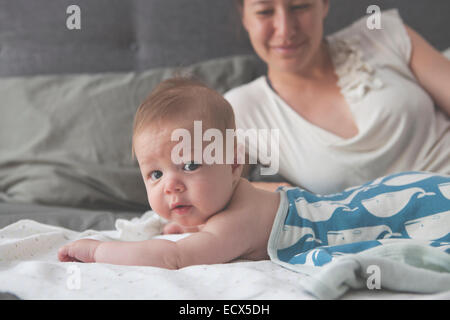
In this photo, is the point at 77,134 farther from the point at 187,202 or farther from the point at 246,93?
the point at 187,202

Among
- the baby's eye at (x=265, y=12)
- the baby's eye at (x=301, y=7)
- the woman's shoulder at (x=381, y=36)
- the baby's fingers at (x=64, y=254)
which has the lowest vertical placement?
the baby's fingers at (x=64, y=254)

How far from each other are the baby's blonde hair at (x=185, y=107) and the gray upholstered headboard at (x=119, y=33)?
84cm

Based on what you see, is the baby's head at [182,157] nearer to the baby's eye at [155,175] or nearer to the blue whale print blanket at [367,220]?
the baby's eye at [155,175]

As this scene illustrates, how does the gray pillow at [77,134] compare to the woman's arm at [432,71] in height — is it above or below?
below

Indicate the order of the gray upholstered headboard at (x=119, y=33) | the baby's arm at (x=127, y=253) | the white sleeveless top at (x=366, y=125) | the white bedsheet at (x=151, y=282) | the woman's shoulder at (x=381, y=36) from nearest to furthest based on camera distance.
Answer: the white bedsheet at (x=151, y=282) → the baby's arm at (x=127, y=253) → the white sleeveless top at (x=366, y=125) → the woman's shoulder at (x=381, y=36) → the gray upholstered headboard at (x=119, y=33)

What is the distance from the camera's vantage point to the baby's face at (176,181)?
82 centimetres

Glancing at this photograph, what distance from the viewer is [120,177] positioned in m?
1.34

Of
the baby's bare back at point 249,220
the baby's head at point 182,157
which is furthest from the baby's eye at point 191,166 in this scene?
the baby's bare back at point 249,220

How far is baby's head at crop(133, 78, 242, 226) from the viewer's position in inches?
32.5

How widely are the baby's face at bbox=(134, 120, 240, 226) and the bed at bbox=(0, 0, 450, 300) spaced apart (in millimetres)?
101

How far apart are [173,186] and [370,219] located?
1.26ft

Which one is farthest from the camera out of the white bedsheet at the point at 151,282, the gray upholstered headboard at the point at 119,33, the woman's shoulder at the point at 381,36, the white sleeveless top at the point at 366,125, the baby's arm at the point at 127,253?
the gray upholstered headboard at the point at 119,33

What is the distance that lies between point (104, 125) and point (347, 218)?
0.84 meters

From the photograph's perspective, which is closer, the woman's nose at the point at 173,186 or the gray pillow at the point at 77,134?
the woman's nose at the point at 173,186
